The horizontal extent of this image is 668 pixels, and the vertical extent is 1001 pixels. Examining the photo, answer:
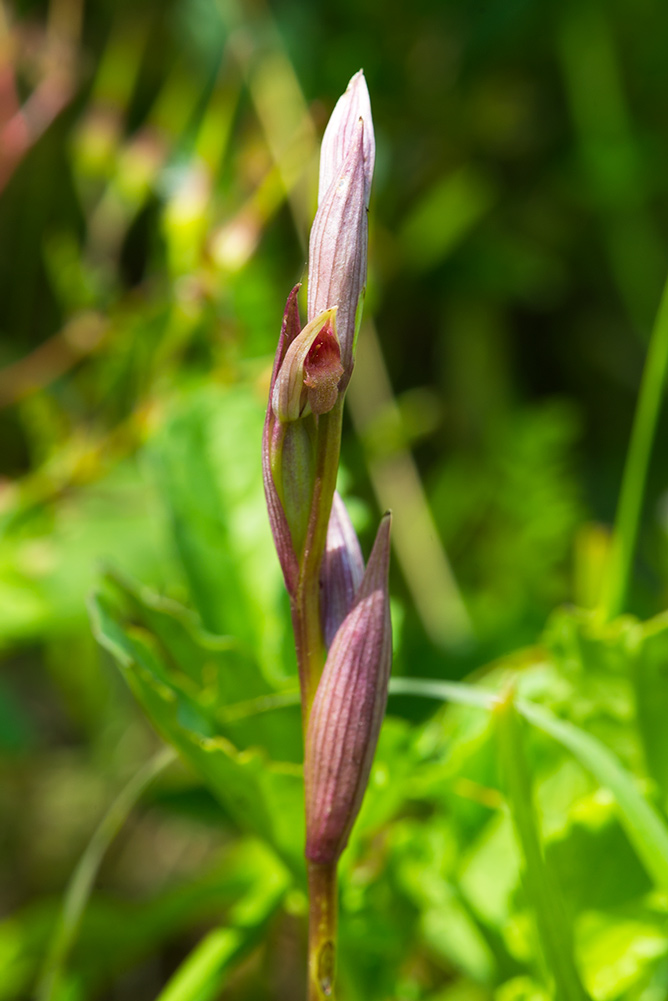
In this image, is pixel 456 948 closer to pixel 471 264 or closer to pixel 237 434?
pixel 237 434

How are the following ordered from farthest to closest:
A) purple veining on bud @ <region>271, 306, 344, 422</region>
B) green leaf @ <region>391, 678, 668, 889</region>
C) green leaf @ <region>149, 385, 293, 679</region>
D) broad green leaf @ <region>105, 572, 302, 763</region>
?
1. green leaf @ <region>149, 385, 293, 679</region>
2. broad green leaf @ <region>105, 572, 302, 763</region>
3. green leaf @ <region>391, 678, 668, 889</region>
4. purple veining on bud @ <region>271, 306, 344, 422</region>

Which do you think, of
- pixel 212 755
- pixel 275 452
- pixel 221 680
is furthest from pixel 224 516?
pixel 275 452

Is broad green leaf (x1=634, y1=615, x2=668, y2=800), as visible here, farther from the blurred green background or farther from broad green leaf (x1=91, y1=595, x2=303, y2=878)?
broad green leaf (x1=91, y1=595, x2=303, y2=878)

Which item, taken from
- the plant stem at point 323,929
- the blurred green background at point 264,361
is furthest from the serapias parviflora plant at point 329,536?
the blurred green background at point 264,361

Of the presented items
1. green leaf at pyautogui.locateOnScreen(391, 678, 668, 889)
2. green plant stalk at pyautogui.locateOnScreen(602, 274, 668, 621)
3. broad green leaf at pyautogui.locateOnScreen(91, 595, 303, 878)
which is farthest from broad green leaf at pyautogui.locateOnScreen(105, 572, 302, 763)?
green plant stalk at pyautogui.locateOnScreen(602, 274, 668, 621)

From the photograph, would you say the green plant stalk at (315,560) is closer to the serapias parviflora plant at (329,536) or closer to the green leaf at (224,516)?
the serapias parviflora plant at (329,536)

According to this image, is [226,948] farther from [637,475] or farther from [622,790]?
[637,475]

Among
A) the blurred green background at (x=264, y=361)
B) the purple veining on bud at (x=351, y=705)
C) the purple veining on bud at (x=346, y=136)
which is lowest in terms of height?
the purple veining on bud at (x=351, y=705)

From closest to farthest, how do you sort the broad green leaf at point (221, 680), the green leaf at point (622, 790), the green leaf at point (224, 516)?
the green leaf at point (622, 790) → the broad green leaf at point (221, 680) → the green leaf at point (224, 516)
